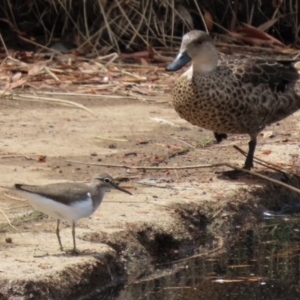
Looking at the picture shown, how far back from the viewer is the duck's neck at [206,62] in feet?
22.4

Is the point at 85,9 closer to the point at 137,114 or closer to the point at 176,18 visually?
the point at 176,18

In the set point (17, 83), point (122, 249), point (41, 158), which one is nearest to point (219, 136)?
point (41, 158)

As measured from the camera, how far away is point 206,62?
22.4 feet

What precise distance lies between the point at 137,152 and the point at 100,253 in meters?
2.33

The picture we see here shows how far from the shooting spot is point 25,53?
9.95 meters

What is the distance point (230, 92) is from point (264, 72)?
43 centimetres

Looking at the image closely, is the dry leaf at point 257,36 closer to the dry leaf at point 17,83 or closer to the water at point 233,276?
the dry leaf at point 17,83

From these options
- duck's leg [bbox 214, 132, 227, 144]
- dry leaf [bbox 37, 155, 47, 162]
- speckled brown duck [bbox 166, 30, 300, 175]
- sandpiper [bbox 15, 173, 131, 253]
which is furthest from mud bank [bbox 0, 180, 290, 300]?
dry leaf [bbox 37, 155, 47, 162]

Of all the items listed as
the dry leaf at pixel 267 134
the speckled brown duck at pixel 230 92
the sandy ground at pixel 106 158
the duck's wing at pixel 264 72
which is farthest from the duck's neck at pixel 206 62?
the dry leaf at pixel 267 134

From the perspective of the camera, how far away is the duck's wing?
6.86 m

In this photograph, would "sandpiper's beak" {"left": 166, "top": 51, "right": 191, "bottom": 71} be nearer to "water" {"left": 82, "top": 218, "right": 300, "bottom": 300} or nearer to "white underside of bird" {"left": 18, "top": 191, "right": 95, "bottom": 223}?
"water" {"left": 82, "top": 218, "right": 300, "bottom": 300}

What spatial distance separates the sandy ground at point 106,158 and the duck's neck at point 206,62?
2.21 ft

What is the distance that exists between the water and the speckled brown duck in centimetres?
112

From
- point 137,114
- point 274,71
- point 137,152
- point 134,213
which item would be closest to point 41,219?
point 134,213
